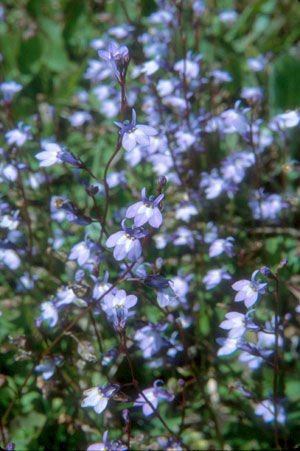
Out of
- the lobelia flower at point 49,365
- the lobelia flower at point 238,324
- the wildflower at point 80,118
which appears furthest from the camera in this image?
the wildflower at point 80,118

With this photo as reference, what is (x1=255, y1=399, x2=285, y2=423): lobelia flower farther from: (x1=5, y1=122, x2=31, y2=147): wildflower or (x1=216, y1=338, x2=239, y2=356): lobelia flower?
(x1=5, y1=122, x2=31, y2=147): wildflower

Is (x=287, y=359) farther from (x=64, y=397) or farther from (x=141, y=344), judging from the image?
(x=64, y=397)

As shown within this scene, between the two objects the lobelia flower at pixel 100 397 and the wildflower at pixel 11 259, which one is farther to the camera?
the wildflower at pixel 11 259

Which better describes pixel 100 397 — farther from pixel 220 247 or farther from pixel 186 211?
pixel 186 211

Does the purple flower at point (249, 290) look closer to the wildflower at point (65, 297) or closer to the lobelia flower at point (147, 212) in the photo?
the lobelia flower at point (147, 212)

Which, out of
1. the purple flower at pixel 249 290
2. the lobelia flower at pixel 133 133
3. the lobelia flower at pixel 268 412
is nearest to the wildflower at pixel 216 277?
the purple flower at pixel 249 290

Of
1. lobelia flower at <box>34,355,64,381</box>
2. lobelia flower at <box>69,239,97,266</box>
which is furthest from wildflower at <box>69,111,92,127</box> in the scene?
lobelia flower at <box>34,355,64,381</box>
